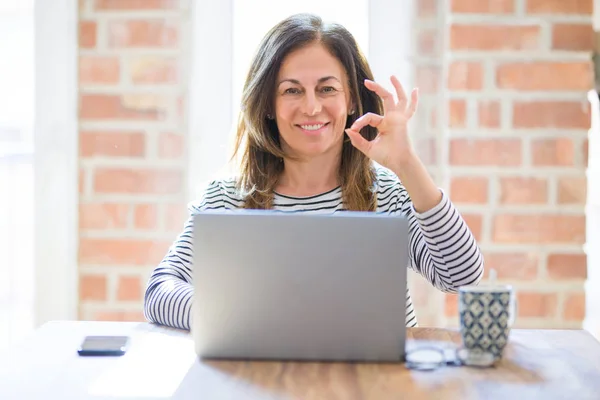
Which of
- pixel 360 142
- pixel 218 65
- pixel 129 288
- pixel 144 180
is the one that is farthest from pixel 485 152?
pixel 129 288

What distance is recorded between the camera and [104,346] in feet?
4.13

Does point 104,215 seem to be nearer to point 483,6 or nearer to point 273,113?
A: point 273,113

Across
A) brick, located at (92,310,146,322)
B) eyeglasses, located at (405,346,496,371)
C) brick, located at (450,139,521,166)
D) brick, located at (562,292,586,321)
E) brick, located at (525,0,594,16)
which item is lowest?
brick, located at (92,310,146,322)

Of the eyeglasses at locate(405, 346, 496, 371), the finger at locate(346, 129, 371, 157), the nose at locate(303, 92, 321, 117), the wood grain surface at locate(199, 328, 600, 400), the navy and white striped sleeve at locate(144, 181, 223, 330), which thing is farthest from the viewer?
the nose at locate(303, 92, 321, 117)

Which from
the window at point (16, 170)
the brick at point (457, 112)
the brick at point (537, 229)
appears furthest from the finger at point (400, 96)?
the window at point (16, 170)

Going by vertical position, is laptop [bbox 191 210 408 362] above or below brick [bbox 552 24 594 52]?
below

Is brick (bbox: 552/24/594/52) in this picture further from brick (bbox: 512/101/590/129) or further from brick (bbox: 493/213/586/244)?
brick (bbox: 493/213/586/244)

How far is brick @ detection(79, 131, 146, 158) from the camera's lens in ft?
7.19

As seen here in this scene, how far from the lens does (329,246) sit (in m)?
1.12

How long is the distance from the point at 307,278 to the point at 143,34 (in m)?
1.26

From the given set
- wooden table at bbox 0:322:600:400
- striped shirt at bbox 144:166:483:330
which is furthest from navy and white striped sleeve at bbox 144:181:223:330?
wooden table at bbox 0:322:600:400

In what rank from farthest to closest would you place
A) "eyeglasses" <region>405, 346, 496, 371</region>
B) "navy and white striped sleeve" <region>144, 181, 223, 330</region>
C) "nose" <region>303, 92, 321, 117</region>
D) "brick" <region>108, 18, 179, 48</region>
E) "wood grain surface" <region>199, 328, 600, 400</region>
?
"brick" <region>108, 18, 179, 48</region> → "nose" <region>303, 92, 321, 117</region> → "navy and white striped sleeve" <region>144, 181, 223, 330</region> → "eyeglasses" <region>405, 346, 496, 371</region> → "wood grain surface" <region>199, 328, 600, 400</region>

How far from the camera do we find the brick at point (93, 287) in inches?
87.6

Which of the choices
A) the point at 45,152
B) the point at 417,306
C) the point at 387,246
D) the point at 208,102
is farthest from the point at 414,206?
the point at 45,152
